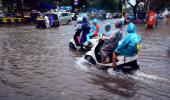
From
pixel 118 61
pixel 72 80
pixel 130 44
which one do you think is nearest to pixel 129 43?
pixel 130 44

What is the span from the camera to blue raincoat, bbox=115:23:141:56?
9.09m

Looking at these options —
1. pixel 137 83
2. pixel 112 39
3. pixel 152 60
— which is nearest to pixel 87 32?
pixel 152 60

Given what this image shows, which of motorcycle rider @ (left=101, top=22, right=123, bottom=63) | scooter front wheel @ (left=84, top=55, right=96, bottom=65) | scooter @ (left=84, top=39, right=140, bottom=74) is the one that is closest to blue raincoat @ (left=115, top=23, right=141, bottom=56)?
scooter @ (left=84, top=39, right=140, bottom=74)

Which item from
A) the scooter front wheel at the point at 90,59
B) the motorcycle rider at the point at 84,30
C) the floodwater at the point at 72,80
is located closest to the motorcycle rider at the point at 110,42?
the floodwater at the point at 72,80

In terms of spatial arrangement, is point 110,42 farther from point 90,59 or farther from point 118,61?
point 90,59

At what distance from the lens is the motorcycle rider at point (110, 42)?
9.91 m

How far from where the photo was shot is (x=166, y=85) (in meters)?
8.66

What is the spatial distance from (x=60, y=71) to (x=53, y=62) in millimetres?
1560

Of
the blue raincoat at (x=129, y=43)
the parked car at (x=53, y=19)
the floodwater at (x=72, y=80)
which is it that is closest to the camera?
the floodwater at (x=72, y=80)

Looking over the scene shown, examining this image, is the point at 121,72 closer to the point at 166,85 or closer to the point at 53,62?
the point at 166,85

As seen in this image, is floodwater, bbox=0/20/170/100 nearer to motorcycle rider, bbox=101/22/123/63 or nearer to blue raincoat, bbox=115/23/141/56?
motorcycle rider, bbox=101/22/123/63

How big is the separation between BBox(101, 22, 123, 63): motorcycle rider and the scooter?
252 mm

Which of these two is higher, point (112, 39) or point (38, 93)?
point (112, 39)

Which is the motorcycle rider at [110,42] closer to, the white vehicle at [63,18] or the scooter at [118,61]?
the scooter at [118,61]
